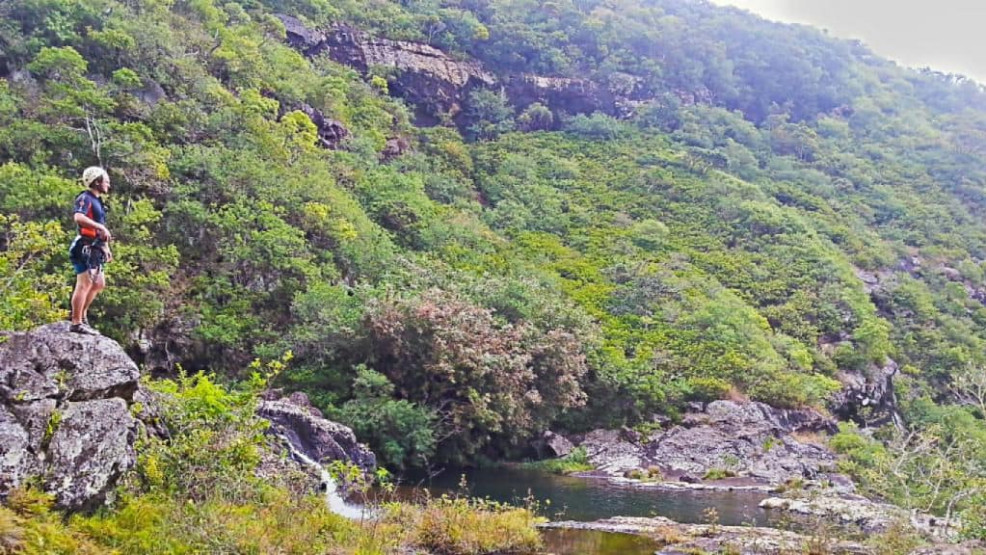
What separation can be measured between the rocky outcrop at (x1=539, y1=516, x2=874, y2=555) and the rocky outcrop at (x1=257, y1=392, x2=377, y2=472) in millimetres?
7146

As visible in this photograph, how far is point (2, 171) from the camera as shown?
23219 millimetres

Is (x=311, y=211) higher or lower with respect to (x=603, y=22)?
lower

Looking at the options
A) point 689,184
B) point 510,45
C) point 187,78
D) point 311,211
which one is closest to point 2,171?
point 311,211

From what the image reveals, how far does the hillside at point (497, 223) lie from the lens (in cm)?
2677

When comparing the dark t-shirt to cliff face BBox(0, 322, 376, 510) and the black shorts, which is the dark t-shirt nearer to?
the black shorts

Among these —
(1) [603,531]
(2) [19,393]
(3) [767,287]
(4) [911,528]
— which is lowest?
(3) [767,287]

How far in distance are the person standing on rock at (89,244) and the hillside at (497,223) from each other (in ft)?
6.46

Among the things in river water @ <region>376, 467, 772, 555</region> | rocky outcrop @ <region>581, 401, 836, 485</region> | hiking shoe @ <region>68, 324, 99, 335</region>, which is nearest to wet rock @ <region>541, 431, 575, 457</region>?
rocky outcrop @ <region>581, 401, 836, 485</region>

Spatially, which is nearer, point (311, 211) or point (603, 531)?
point (603, 531)

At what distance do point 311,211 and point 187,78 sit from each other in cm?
1071

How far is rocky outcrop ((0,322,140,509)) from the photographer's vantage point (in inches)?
285

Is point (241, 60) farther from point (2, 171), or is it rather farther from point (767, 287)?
point (767, 287)

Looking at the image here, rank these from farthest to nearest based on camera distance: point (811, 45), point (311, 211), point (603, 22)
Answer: point (811, 45), point (603, 22), point (311, 211)

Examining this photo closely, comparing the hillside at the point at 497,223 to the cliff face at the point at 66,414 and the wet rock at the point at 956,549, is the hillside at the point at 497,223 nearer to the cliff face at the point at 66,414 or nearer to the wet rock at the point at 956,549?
the wet rock at the point at 956,549
